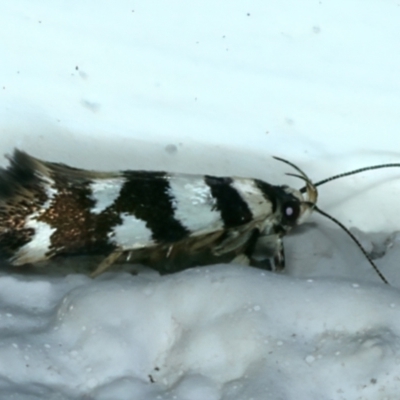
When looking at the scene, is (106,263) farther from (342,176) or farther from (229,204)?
(342,176)

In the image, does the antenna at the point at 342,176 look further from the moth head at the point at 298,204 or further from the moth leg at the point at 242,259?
the moth leg at the point at 242,259

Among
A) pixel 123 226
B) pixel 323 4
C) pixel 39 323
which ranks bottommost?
pixel 39 323

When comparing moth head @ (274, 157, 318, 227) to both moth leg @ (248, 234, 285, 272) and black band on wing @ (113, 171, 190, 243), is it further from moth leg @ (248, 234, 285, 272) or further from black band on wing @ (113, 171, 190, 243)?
black band on wing @ (113, 171, 190, 243)

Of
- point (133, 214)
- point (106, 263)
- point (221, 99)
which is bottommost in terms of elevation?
point (106, 263)

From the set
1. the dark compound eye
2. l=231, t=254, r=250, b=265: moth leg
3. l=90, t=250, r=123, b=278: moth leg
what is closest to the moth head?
the dark compound eye

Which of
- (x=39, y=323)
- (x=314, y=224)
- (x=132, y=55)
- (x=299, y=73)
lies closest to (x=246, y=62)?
(x=299, y=73)

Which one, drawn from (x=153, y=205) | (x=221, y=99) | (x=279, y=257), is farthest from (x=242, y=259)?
(x=221, y=99)

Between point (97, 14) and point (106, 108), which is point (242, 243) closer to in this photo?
point (106, 108)
